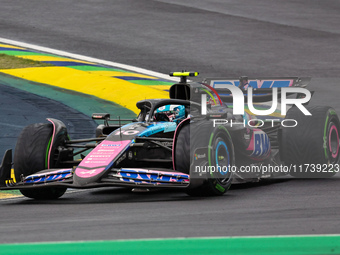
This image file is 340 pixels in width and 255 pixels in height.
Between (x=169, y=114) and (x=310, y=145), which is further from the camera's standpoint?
(x=310, y=145)

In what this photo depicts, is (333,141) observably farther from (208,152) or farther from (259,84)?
(208,152)

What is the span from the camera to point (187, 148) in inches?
360

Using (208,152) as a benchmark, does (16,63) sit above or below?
above

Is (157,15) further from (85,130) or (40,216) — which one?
(40,216)

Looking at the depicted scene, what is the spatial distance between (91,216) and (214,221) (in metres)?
1.32

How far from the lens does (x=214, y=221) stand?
23.7 ft

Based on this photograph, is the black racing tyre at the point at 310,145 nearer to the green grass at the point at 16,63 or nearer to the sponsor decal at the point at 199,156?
the sponsor decal at the point at 199,156

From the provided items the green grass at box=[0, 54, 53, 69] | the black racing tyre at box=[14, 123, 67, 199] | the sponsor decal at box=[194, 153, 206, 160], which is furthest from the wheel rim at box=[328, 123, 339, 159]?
the green grass at box=[0, 54, 53, 69]

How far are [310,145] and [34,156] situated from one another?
3.77 m

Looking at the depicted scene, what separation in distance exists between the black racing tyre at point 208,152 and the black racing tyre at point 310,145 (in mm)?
1738

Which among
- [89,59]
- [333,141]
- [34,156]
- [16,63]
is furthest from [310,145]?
[89,59]

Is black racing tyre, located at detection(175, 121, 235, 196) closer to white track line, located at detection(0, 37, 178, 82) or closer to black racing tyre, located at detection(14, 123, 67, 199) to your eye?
black racing tyre, located at detection(14, 123, 67, 199)

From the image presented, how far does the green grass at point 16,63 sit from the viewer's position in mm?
18500

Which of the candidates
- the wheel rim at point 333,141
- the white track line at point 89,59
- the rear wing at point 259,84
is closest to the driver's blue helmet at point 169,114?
the rear wing at point 259,84
